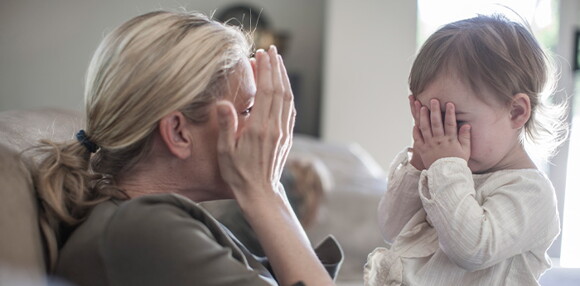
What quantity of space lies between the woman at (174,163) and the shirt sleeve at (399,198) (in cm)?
28

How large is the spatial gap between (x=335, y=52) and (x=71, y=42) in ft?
8.40

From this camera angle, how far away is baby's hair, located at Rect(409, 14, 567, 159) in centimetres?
142

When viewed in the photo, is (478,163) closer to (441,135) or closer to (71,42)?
(441,135)

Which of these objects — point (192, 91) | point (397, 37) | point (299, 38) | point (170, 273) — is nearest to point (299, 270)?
point (170, 273)

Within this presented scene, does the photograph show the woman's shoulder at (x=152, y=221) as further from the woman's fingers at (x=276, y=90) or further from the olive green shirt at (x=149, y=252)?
the woman's fingers at (x=276, y=90)

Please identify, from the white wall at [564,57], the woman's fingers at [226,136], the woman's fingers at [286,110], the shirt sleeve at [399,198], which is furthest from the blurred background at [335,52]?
the woman's fingers at [226,136]

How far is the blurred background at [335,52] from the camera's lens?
592 centimetres

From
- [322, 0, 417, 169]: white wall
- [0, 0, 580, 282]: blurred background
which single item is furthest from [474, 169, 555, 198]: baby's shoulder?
[322, 0, 417, 169]: white wall

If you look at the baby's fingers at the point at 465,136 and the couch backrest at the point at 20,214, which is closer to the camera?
the couch backrest at the point at 20,214

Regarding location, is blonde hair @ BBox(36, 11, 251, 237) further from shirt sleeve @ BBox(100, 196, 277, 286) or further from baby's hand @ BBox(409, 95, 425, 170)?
baby's hand @ BBox(409, 95, 425, 170)

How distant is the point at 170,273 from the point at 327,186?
8.44 feet

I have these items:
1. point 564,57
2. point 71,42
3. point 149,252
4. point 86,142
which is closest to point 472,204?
point 149,252

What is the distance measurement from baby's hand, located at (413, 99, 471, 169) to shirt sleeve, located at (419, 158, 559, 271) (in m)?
0.03

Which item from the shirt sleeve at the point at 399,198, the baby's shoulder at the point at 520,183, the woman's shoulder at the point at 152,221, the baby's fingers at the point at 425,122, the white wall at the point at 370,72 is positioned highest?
the baby's fingers at the point at 425,122
